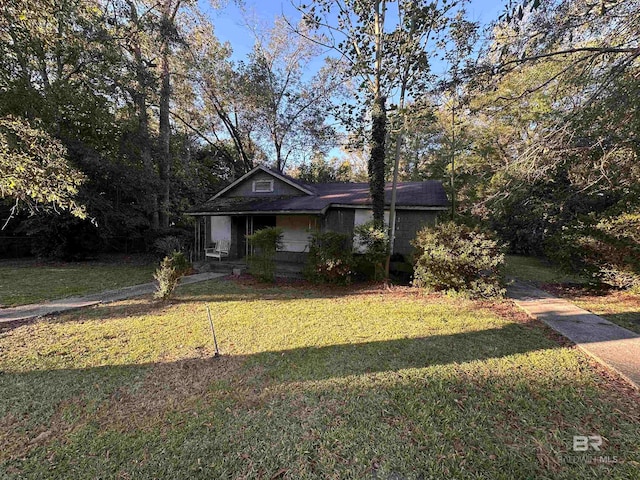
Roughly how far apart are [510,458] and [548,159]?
21.2 feet

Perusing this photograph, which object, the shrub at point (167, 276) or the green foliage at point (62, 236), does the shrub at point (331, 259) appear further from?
the green foliage at point (62, 236)

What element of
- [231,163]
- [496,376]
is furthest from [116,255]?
[496,376]

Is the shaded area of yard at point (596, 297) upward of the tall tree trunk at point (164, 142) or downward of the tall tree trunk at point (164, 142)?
downward

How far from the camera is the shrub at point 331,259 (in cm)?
868

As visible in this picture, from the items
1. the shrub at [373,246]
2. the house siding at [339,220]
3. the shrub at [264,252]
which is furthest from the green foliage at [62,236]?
the shrub at [373,246]

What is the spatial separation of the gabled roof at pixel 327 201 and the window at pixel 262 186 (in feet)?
1.90

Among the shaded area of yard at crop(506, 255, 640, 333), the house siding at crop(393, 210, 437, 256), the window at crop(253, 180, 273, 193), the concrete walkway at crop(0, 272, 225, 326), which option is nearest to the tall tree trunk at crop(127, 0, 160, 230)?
the window at crop(253, 180, 273, 193)

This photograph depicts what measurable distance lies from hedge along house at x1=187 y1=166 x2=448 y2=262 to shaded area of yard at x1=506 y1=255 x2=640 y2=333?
4.15m

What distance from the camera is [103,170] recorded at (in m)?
12.2

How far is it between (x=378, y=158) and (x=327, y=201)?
A: 3.17 m

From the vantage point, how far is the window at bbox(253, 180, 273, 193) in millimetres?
14266

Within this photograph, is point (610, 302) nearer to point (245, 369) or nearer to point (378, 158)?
point (378, 158)

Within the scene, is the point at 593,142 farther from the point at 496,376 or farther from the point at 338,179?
the point at 338,179

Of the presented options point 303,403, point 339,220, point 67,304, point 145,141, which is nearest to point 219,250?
point 339,220
